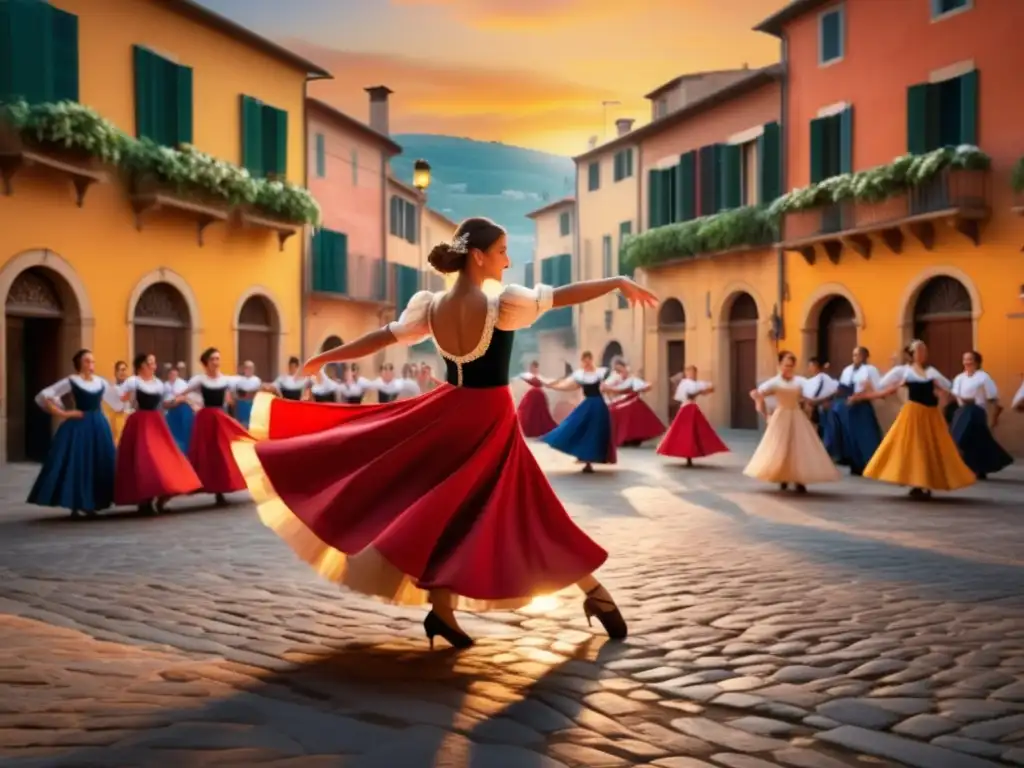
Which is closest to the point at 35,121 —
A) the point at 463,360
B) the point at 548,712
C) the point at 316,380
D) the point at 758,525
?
the point at 316,380

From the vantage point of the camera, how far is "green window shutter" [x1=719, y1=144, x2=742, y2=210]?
92.9 feet

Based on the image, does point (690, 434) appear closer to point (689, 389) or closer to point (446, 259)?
point (689, 389)

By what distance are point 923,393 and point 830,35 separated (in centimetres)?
1434

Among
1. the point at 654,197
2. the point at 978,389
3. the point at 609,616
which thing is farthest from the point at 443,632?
the point at 654,197

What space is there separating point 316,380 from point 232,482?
26.1 ft

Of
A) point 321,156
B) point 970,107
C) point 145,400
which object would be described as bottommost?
point 145,400

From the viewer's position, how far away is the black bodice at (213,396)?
1255 cm

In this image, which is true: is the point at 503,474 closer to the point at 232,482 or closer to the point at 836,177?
the point at 232,482

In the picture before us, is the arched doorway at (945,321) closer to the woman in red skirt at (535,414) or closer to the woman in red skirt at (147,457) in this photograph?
the woman in red skirt at (535,414)

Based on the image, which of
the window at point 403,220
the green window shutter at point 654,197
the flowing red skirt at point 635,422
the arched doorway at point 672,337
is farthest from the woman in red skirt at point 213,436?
the window at point 403,220

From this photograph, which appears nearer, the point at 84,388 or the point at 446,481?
the point at 446,481

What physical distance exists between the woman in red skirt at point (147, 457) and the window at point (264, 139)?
1385 centimetres

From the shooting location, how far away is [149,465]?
11.4m

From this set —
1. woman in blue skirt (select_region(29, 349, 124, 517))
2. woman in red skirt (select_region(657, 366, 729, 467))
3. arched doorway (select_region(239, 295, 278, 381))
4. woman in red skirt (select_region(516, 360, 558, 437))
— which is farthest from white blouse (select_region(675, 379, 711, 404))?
arched doorway (select_region(239, 295, 278, 381))
